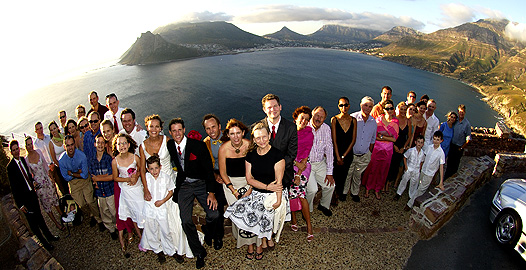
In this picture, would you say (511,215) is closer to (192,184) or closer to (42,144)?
(192,184)

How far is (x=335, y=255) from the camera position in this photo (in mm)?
4258

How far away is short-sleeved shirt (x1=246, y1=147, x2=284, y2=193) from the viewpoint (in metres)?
3.66

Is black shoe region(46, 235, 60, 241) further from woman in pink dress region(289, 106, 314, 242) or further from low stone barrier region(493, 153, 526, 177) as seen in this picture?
low stone barrier region(493, 153, 526, 177)

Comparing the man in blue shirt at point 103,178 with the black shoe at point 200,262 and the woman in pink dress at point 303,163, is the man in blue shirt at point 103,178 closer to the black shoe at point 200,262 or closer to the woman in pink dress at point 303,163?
the black shoe at point 200,262

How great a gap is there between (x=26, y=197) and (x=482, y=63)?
20117 centimetres

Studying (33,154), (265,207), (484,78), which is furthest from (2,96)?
(484,78)

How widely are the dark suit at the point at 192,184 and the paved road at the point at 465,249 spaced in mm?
3720

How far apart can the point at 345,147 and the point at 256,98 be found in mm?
54510

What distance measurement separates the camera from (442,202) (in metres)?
4.93

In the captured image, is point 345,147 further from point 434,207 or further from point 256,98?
point 256,98

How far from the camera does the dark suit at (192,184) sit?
Answer: 13.3ft

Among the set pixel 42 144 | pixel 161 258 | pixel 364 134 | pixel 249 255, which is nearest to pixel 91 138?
pixel 42 144

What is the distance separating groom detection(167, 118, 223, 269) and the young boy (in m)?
4.64

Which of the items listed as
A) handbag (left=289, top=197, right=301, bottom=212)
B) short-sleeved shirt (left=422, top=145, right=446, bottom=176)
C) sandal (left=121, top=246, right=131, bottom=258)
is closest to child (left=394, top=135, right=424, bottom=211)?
short-sleeved shirt (left=422, top=145, right=446, bottom=176)
